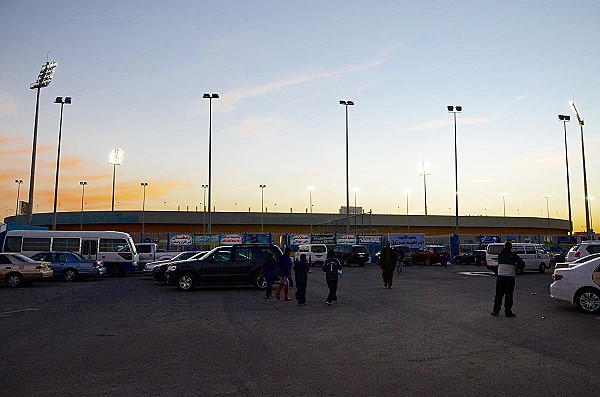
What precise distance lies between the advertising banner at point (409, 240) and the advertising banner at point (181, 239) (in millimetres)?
17492

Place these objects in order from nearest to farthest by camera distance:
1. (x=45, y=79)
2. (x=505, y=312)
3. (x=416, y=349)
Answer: (x=416, y=349) → (x=505, y=312) → (x=45, y=79)

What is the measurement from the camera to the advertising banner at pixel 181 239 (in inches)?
1817

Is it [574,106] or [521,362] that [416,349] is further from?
[574,106]

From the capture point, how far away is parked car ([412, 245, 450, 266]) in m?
44.5

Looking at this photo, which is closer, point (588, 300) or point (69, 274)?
point (588, 300)

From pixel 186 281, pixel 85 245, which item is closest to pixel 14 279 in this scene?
pixel 186 281

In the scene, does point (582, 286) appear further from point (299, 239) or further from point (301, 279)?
point (299, 239)

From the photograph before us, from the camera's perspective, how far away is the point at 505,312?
13234 mm

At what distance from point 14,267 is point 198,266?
8.31 metres

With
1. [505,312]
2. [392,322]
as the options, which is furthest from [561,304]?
[392,322]

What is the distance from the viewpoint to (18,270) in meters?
22.9

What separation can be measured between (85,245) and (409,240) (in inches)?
1123

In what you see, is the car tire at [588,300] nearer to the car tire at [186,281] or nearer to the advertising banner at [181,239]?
the car tire at [186,281]

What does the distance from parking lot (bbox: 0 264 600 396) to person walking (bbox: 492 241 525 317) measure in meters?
0.39
